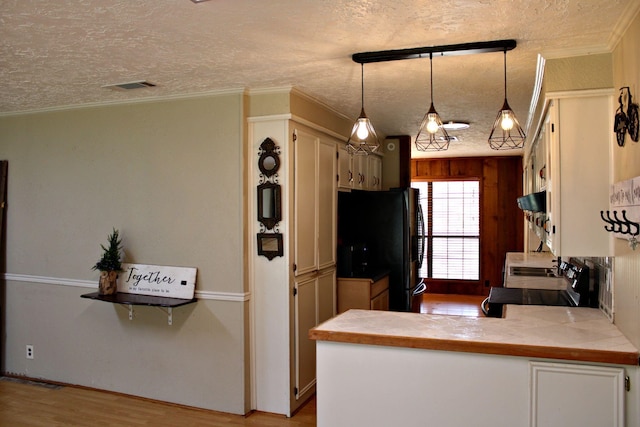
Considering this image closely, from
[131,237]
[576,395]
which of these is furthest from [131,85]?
[576,395]

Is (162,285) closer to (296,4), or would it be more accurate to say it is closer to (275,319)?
(275,319)

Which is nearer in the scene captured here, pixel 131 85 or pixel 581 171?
pixel 581 171

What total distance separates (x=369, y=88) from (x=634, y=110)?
6.04 feet

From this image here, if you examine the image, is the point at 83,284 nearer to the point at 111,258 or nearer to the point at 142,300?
the point at 111,258

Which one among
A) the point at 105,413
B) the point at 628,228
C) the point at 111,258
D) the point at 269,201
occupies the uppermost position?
the point at 269,201

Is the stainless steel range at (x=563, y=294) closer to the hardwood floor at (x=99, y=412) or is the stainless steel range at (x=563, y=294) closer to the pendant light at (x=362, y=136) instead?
the pendant light at (x=362, y=136)

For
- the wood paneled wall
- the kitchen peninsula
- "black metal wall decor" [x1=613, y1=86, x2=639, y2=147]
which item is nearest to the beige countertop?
the kitchen peninsula

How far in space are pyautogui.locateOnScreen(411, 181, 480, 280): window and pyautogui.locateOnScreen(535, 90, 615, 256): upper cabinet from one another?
6.03 m

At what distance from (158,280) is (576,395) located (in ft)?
9.29

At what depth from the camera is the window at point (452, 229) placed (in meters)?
8.59

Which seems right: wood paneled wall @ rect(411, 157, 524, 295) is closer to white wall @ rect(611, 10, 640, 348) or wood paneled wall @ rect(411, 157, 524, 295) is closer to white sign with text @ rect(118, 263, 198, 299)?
white sign with text @ rect(118, 263, 198, 299)

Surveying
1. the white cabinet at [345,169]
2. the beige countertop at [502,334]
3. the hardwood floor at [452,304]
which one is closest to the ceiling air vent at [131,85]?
the white cabinet at [345,169]

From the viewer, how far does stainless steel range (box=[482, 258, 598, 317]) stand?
10.1ft

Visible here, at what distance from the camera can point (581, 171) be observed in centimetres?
259
